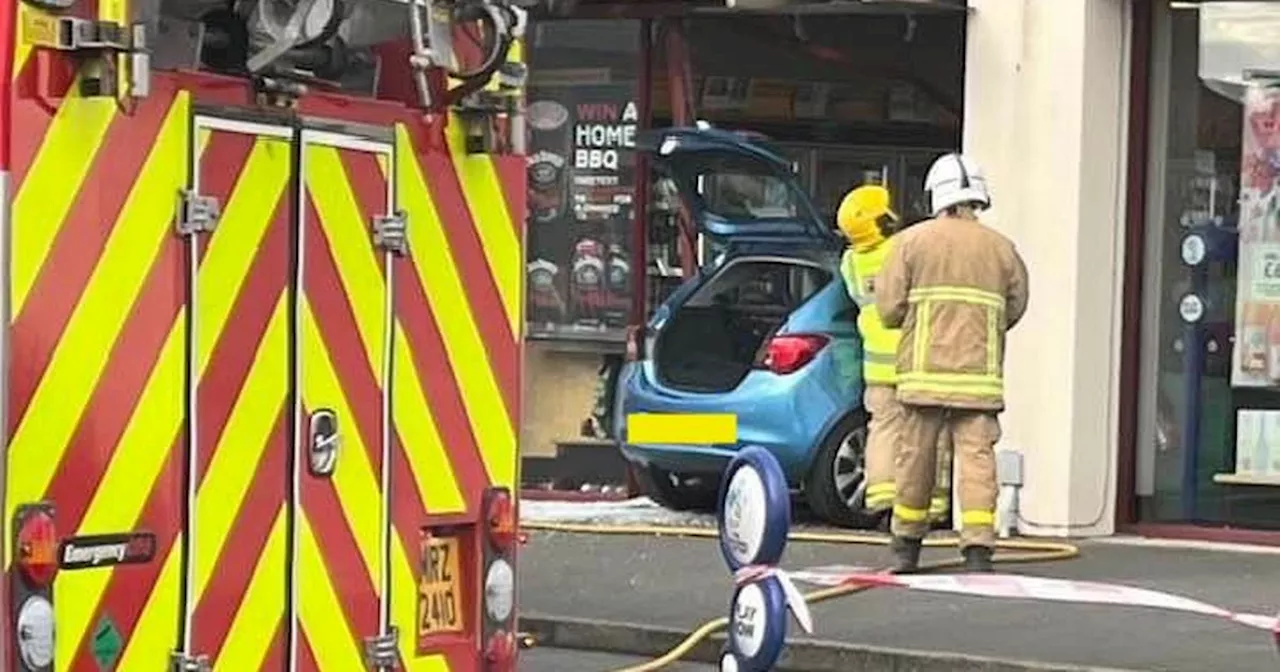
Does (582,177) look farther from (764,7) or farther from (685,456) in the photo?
(685,456)

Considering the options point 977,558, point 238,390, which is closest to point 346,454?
point 238,390

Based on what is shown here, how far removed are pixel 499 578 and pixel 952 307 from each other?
5789 mm

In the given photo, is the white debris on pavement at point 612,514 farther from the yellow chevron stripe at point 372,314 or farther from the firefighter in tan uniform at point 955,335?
the yellow chevron stripe at point 372,314

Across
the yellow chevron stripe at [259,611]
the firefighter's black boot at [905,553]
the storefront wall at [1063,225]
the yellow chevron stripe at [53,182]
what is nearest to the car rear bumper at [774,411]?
the storefront wall at [1063,225]

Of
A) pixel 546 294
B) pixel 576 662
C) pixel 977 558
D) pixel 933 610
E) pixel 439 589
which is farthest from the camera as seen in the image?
pixel 546 294

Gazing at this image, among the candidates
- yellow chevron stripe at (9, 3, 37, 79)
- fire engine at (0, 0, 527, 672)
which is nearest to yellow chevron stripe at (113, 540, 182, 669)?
fire engine at (0, 0, 527, 672)

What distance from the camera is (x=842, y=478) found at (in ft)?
45.5

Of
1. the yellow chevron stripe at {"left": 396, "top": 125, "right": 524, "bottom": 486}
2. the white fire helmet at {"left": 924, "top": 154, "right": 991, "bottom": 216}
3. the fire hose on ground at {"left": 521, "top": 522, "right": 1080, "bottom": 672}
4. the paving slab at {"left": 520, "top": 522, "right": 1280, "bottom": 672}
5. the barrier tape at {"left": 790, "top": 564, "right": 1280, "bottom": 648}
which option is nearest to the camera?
the yellow chevron stripe at {"left": 396, "top": 125, "right": 524, "bottom": 486}

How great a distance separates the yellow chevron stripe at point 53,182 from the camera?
180 inches

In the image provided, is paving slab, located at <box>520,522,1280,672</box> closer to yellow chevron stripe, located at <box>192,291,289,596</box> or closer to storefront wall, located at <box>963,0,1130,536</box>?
storefront wall, located at <box>963,0,1130,536</box>

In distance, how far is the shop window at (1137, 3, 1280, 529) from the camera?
13258 millimetres

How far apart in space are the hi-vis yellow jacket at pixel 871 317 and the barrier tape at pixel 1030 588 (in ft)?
3.28

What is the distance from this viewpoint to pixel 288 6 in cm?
521

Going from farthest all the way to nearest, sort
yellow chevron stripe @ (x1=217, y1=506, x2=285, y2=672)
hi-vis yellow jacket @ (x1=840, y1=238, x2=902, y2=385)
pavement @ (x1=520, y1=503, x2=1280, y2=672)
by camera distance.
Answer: hi-vis yellow jacket @ (x1=840, y1=238, x2=902, y2=385) < pavement @ (x1=520, y1=503, x2=1280, y2=672) < yellow chevron stripe @ (x1=217, y1=506, x2=285, y2=672)
